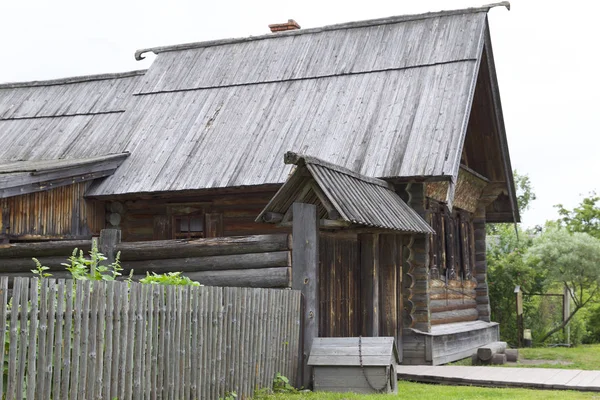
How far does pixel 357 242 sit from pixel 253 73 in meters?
6.41

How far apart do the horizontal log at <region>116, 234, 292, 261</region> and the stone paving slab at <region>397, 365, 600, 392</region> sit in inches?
124

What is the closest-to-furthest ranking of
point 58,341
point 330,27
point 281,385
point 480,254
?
point 58,341
point 281,385
point 330,27
point 480,254

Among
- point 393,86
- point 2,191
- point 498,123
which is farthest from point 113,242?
point 498,123

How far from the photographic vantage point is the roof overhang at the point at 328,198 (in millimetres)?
10875

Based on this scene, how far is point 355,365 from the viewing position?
10.5 metres

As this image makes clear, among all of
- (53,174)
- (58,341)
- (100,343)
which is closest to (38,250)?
(53,174)

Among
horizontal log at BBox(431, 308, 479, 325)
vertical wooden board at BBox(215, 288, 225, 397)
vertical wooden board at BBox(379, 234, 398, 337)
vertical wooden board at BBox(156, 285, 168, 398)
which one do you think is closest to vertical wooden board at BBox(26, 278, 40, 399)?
vertical wooden board at BBox(156, 285, 168, 398)

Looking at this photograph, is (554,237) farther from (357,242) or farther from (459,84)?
(357,242)

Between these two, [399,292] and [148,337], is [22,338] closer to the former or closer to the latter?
[148,337]

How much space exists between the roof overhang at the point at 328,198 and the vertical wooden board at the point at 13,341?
199 inches

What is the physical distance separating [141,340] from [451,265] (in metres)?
11.0

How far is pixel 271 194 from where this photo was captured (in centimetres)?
1585

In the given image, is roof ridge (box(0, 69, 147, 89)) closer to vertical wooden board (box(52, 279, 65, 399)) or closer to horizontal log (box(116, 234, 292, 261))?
horizontal log (box(116, 234, 292, 261))

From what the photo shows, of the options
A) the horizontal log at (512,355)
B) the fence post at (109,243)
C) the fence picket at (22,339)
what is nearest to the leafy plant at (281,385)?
the fence post at (109,243)
